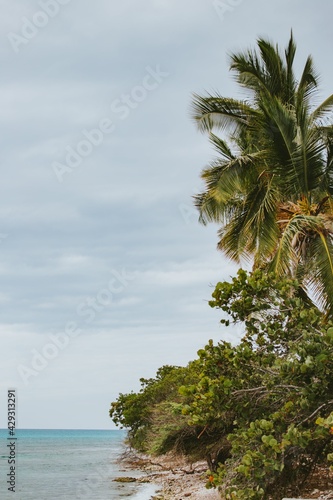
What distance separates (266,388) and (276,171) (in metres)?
5.60

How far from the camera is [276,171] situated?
41.4ft

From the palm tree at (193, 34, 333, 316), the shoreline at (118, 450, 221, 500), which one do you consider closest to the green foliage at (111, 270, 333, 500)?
the palm tree at (193, 34, 333, 316)

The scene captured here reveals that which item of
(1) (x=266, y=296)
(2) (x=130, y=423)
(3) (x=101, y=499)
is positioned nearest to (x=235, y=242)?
(1) (x=266, y=296)

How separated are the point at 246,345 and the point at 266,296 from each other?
816mm

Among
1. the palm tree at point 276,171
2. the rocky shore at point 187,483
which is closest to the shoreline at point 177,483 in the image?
the rocky shore at point 187,483

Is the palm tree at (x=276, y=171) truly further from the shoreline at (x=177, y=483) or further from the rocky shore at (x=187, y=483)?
the shoreline at (x=177, y=483)

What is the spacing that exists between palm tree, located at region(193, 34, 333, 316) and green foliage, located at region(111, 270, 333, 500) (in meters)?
2.25

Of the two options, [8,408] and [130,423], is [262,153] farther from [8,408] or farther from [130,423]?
[130,423]

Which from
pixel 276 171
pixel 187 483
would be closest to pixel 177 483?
pixel 187 483

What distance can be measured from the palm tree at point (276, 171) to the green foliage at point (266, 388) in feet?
7.38

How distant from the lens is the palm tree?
11.5 metres

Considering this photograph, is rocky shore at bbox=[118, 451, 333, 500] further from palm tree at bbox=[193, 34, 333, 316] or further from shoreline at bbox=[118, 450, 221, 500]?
palm tree at bbox=[193, 34, 333, 316]

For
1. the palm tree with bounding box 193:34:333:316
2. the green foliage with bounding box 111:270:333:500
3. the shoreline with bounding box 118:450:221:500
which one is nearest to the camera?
the green foliage with bounding box 111:270:333:500

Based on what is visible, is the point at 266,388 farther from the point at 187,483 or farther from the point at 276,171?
the point at 187,483
